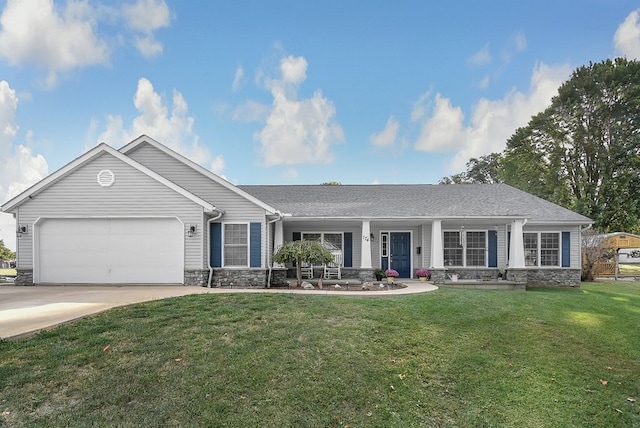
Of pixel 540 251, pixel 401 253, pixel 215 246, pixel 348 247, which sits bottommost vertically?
pixel 401 253

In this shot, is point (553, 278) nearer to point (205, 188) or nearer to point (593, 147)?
point (205, 188)

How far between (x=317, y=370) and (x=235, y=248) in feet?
27.5

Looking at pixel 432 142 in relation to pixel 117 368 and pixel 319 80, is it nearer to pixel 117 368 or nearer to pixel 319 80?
pixel 319 80

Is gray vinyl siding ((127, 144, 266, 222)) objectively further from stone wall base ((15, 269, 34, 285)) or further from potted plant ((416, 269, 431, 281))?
potted plant ((416, 269, 431, 281))

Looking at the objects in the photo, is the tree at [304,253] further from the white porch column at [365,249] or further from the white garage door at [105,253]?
the white garage door at [105,253]

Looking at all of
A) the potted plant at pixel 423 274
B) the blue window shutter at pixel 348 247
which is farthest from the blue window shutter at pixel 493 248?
the blue window shutter at pixel 348 247

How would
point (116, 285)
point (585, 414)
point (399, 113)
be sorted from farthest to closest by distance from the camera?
point (399, 113), point (116, 285), point (585, 414)

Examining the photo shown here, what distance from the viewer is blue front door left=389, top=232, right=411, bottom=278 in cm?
1573

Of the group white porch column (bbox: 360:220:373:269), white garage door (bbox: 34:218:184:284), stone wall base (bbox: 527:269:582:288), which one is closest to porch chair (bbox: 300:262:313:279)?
white porch column (bbox: 360:220:373:269)

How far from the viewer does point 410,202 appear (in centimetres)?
1571

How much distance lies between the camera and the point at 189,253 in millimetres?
11758

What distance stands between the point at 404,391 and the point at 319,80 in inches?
662

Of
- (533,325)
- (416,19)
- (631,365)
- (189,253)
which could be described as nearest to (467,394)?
(631,365)

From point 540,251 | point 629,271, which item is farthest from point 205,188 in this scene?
point 629,271
